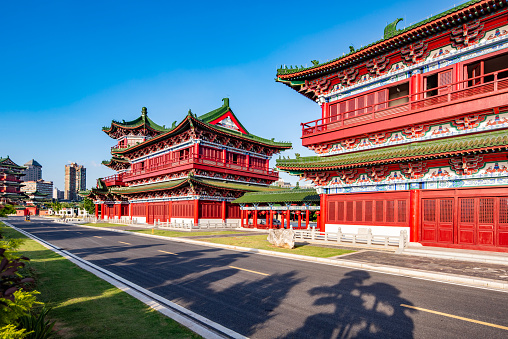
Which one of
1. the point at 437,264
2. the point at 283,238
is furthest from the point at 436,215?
the point at 283,238

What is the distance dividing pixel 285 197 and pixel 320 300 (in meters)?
22.1

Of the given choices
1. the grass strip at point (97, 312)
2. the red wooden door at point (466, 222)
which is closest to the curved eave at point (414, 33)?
the red wooden door at point (466, 222)

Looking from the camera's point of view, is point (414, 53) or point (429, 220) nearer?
point (429, 220)

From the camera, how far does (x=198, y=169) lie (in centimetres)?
3709

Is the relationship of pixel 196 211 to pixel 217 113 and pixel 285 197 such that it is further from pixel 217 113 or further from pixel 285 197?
pixel 217 113

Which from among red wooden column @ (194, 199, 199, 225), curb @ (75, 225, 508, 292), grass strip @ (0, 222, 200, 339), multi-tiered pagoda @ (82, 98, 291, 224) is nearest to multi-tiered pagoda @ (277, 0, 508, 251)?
curb @ (75, 225, 508, 292)

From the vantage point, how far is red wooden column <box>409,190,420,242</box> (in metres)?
16.4

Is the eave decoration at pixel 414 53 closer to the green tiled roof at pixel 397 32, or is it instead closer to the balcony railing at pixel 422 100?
the green tiled roof at pixel 397 32

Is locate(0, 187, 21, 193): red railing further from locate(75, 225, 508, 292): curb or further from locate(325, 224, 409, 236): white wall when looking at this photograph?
locate(325, 224, 409, 236): white wall

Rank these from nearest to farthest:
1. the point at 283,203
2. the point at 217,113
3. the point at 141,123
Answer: the point at 283,203
the point at 217,113
the point at 141,123

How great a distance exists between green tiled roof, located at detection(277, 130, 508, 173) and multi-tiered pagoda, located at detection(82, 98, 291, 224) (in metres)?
17.2

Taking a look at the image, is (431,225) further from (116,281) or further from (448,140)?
(116,281)

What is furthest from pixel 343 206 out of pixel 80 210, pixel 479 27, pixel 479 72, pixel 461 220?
pixel 80 210

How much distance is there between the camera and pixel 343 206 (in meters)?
20.0
